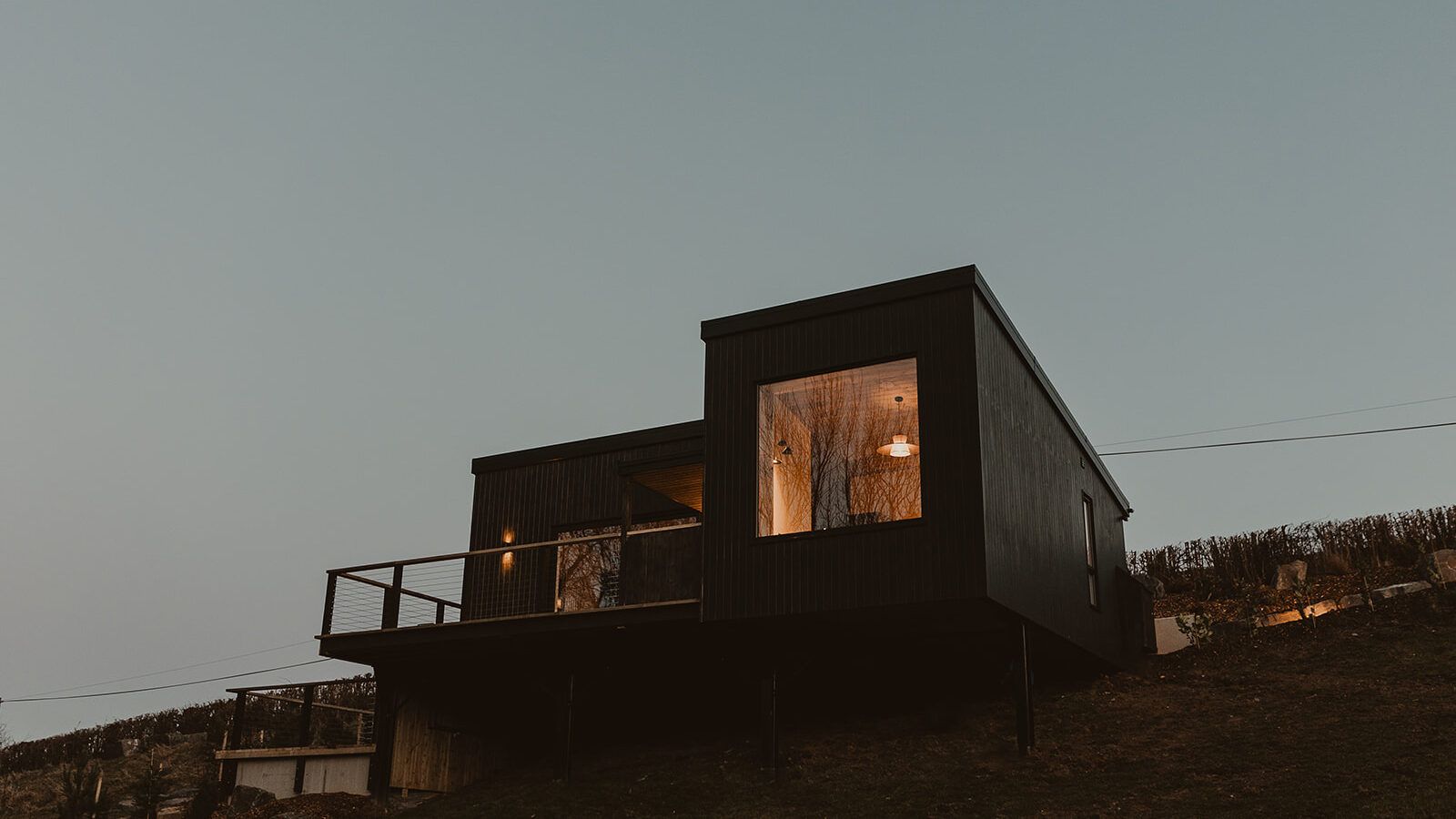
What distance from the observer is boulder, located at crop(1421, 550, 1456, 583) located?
18.8m

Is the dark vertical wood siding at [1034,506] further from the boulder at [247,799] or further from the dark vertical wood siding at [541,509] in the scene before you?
Answer: the boulder at [247,799]

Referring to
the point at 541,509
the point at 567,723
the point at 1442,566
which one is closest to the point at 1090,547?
the point at 1442,566

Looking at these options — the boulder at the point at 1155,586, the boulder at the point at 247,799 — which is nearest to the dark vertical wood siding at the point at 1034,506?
the boulder at the point at 1155,586

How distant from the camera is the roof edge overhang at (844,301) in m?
14.2

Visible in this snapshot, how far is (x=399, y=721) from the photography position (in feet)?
57.6

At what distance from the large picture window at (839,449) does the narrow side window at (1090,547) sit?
5439 mm

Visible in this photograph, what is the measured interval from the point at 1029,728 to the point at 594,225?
26.3m

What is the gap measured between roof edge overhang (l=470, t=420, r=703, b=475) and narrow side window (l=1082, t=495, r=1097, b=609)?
20.8 feet

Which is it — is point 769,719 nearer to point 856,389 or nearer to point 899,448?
point 899,448

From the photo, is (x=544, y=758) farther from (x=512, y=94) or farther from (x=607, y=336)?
(x=607, y=336)

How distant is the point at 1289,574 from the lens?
21.8 meters

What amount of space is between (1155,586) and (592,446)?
440 inches

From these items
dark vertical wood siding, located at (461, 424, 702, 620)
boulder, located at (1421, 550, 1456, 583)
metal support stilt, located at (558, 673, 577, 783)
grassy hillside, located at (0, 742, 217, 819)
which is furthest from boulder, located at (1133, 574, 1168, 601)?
grassy hillside, located at (0, 742, 217, 819)

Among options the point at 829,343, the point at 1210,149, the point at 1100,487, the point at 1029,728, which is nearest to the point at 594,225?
the point at 1210,149
